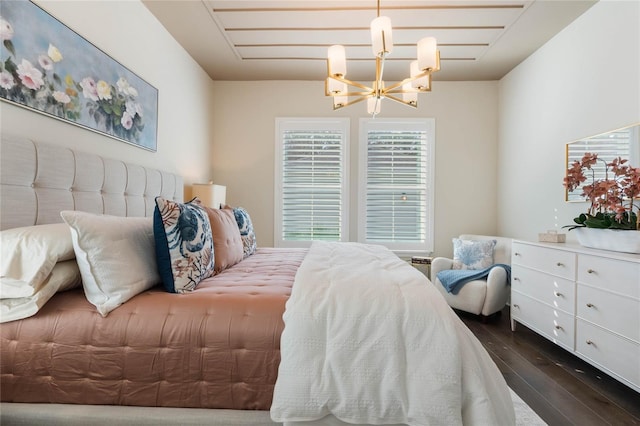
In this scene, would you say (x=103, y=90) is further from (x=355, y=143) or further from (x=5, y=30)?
(x=355, y=143)

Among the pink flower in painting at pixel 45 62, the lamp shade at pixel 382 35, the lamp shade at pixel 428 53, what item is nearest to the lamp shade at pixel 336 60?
the lamp shade at pixel 382 35

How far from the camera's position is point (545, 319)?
92.4 inches

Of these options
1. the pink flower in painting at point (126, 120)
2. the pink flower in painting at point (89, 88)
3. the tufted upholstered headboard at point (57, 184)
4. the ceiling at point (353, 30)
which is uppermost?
the ceiling at point (353, 30)

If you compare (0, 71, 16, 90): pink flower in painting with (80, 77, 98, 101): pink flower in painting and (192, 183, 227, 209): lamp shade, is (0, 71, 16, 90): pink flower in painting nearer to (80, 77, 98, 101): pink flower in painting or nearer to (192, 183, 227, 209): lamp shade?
(80, 77, 98, 101): pink flower in painting

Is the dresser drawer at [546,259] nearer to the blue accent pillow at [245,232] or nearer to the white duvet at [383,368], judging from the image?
the white duvet at [383,368]

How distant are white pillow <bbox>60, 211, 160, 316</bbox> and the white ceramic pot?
2.71 metres

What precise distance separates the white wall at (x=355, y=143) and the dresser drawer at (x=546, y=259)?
54.1 inches

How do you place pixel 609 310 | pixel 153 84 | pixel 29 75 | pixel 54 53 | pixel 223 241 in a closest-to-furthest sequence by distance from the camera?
pixel 29 75
pixel 54 53
pixel 609 310
pixel 223 241
pixel 153 84

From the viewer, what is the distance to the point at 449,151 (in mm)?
4008

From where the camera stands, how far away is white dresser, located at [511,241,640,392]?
1690 millimetres

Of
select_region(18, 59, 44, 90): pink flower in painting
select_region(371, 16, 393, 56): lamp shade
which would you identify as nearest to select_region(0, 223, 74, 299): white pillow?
select_region(18, 59, 44, 90): pink flower in painting

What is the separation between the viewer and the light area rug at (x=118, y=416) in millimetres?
1153

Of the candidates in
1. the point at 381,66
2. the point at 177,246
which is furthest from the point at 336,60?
the point at 177,246

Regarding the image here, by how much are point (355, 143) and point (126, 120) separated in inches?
102
